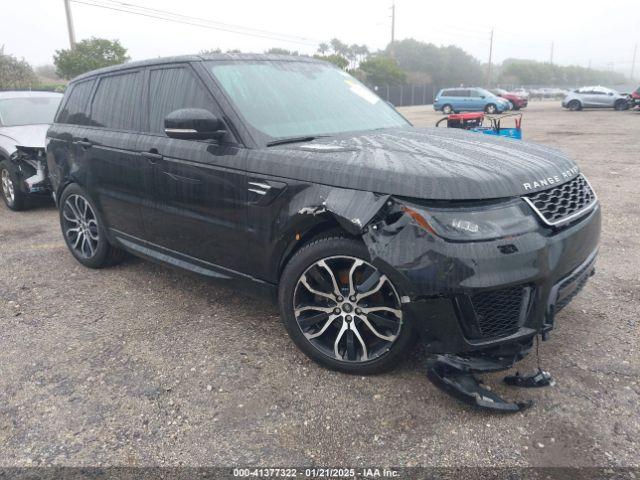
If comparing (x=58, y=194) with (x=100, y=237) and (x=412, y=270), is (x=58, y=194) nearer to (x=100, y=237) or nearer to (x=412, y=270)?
(x=100, y=237)

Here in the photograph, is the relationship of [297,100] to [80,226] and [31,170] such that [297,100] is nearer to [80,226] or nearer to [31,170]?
[80,226]

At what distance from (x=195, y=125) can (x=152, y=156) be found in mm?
771

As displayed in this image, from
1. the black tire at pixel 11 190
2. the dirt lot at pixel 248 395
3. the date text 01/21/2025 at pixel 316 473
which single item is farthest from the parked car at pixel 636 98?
the date text 01/21/2025 at pixel 316 473

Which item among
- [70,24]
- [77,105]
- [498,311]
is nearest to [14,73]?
[70,24]

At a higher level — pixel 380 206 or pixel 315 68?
pixel 315 68

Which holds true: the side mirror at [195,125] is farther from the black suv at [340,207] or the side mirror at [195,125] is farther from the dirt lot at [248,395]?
the dirt lot at [248,395]

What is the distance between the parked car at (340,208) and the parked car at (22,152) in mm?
3134

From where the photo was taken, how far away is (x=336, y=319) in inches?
112

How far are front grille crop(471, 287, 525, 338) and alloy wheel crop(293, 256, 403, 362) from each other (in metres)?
0.40

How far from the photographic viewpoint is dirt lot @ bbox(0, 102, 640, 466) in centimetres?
234

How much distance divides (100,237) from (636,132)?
17.2m

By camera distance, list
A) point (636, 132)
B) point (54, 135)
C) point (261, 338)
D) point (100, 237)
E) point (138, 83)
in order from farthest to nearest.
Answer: point (636, 132)
point (54, 135)
point (100, 237)
point (138, 83)
point (261, 338)

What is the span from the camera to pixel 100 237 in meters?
4.52

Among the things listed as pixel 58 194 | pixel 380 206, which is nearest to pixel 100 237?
pixel 58 194
